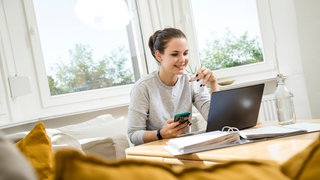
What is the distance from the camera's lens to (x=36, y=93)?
2.81m

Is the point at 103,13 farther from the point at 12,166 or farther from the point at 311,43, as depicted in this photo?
the point at 12,166

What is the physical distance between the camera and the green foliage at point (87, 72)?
294 centimetres

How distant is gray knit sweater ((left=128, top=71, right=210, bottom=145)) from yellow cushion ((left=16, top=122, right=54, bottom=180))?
85 centimetres

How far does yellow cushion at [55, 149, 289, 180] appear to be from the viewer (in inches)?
15.9

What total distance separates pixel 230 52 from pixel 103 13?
126cm

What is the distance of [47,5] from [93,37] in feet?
1.45

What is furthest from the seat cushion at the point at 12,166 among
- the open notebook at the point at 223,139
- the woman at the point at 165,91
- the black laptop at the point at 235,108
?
the woman at the point at 165,91

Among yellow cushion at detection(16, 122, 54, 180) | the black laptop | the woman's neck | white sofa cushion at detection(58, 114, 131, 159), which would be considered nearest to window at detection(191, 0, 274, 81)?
the woman's neck

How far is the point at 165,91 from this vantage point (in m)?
2.21

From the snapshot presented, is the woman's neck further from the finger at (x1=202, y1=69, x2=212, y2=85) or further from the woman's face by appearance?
the finger at (x1=202, y1=69, x2=212, y2=85)

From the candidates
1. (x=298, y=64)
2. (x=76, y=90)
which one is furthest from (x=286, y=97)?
(x=76, y=90)

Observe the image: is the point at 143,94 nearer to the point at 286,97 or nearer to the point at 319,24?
the point at 286,97

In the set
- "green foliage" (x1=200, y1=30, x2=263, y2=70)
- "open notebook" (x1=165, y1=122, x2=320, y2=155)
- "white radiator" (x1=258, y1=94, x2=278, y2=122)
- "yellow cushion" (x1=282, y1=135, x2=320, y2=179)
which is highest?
"green foliage" (x1=200, y1=30, x2=263, y2=70)

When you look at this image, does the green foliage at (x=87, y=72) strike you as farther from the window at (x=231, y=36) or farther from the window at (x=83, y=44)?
the window at (x=231, y=36)
